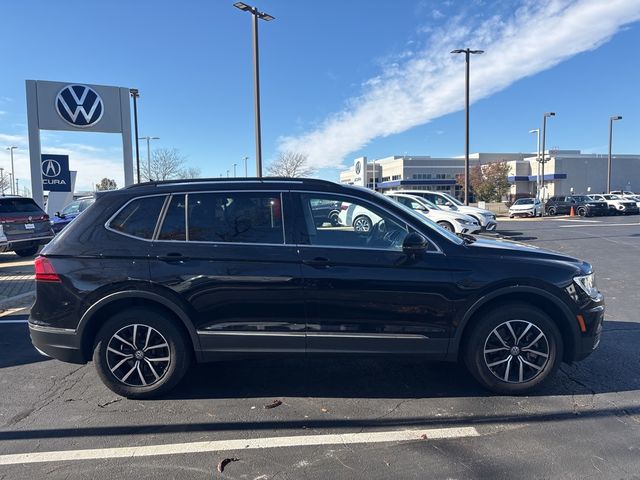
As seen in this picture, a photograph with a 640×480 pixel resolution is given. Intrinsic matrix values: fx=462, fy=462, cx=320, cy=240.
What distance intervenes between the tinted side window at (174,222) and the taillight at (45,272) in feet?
3.11

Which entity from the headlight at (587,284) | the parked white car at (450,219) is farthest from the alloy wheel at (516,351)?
the parked white car at (450,219)

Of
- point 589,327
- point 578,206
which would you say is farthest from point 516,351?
point 578,206

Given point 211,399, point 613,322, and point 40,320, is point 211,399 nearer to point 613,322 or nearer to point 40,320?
point 40,320

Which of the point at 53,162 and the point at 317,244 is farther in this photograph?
the point at 53,162

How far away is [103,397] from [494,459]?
325 cm

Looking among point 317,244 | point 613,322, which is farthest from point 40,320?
point 613,322

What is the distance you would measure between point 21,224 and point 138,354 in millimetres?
10043

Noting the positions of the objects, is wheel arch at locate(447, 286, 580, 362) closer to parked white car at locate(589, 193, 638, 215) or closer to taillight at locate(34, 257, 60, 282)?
taillight at locate(34, 257, 60, 282)

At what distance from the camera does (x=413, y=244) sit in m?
3.71

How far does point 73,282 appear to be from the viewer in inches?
153

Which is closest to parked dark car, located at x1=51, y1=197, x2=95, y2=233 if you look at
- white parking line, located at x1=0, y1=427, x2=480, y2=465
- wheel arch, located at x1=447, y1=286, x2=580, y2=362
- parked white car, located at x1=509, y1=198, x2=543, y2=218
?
white parking line, located at x1=0, y1=427, x2=480, y2=465

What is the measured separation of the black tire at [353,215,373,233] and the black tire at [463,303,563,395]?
1227 mm

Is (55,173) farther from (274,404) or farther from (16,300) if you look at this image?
(274,404)

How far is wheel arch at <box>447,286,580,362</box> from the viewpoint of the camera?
3.83 m
